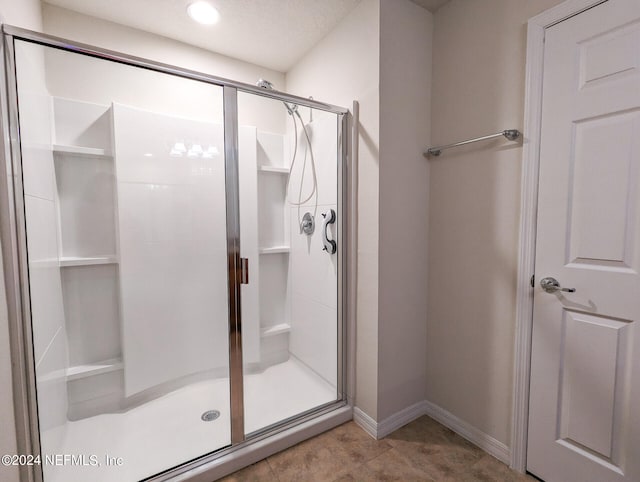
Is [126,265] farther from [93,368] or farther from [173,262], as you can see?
[93,368]

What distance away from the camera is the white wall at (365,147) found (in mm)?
1600

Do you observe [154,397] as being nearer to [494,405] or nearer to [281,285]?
[281,285]

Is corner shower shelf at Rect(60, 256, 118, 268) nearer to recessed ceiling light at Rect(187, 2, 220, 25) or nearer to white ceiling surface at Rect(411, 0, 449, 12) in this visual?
recessed ceiling light at Rect(187, 2, 220, 25)

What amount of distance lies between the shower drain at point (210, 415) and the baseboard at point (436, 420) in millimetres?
812

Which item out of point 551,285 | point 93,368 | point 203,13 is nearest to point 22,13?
point 203,13

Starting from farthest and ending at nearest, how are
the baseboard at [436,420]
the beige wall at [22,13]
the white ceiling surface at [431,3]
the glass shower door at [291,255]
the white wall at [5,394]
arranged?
1. the glass shower door at [291,255]
2. the white ceiling surface at [431,3]
3. the baseboard at [436,420]
4. the beige wall at [22,13]
5. the white wall at [5,394]

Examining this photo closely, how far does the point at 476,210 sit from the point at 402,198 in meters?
0.38

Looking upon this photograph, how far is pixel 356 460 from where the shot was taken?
150 centimetres

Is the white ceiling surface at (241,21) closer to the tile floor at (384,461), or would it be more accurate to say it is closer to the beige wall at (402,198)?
the beige wall at (402,198)

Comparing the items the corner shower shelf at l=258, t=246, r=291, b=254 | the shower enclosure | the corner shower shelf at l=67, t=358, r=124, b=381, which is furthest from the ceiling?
the corner shower shelf at l=67, t=358, r=124, b=381

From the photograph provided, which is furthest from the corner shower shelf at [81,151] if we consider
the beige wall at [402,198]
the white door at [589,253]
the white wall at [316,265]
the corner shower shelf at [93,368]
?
the white door at [589,253]

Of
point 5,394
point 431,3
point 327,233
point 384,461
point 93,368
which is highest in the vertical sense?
point 431,3

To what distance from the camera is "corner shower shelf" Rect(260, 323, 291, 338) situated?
6.58 ft

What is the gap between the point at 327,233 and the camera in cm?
191
